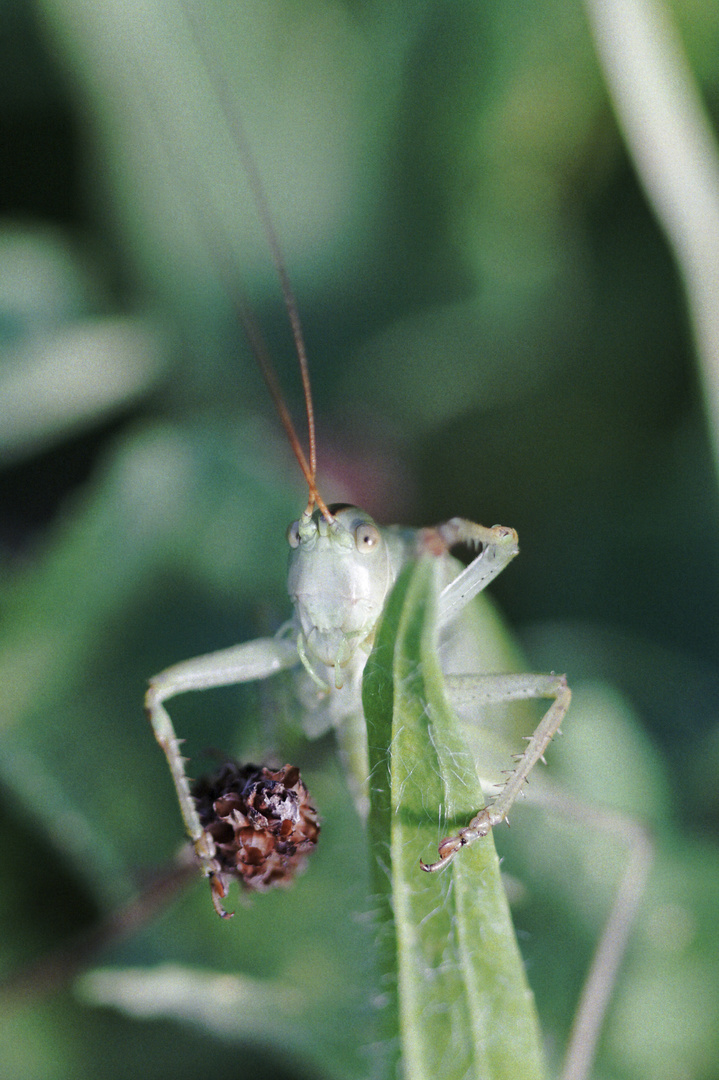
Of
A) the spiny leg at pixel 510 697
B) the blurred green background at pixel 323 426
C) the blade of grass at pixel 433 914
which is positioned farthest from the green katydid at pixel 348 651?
the blade of grass at pixel 433 914

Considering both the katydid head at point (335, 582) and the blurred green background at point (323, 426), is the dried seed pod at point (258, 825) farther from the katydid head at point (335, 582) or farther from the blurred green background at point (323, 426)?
the blurred green background at point (323, 426)

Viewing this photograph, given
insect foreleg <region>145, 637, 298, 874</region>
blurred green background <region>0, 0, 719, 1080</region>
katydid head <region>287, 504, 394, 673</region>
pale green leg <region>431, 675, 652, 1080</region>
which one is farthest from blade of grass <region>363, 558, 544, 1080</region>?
blurred green background <region>0, 0, 719, 1080</region>

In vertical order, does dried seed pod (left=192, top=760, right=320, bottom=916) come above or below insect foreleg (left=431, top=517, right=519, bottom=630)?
below

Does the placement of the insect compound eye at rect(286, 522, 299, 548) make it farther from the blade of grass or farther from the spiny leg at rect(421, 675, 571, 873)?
the blade of grass

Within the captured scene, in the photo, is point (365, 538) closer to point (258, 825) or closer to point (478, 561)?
point (478, 561)

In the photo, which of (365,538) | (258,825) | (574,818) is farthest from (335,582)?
(574,818)

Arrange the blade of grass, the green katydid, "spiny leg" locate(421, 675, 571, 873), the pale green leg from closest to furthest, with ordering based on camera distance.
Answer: the blade of grass → "spiny leg" locate(421, 675, 571, 873) → the pale green leg → the green katydid

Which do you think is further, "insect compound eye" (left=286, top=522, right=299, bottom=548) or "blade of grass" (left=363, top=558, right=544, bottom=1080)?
"insect compound eye" (left=286, top=522, right=299, bottom=548)
